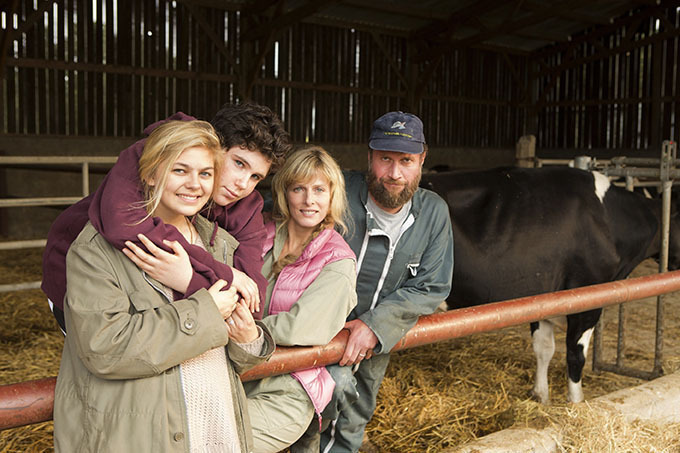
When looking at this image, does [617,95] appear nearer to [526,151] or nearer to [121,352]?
[526,151]

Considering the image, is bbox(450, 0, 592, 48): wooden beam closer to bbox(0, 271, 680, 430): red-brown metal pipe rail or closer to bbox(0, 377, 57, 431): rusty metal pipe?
bbox(0, 271, 680, 430): red-brown metal pipe rail

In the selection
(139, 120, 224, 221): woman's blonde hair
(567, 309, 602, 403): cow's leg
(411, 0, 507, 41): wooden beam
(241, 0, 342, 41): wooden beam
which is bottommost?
(567, 309, 602, 403): cow's leg

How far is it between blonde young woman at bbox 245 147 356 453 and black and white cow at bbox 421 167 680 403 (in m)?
1.72

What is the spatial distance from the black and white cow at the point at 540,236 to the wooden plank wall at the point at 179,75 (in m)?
7.80

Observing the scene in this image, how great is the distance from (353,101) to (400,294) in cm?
1172

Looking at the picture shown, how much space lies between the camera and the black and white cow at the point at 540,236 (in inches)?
141

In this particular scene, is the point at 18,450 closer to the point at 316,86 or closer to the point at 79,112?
the point at 79,112

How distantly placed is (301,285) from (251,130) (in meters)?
0.45

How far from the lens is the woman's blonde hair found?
136 centimetres

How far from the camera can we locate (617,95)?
1525cm

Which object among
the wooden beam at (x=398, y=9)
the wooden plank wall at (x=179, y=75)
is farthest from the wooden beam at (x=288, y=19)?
the wooden beam at (x=398, y=9)

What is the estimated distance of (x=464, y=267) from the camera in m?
3.53

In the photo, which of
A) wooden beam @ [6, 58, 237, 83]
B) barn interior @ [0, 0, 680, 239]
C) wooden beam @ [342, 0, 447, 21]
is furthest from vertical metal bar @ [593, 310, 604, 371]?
wooden beam @ [342, 0, 447, 21]

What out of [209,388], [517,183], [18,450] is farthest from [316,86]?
[209,388]
